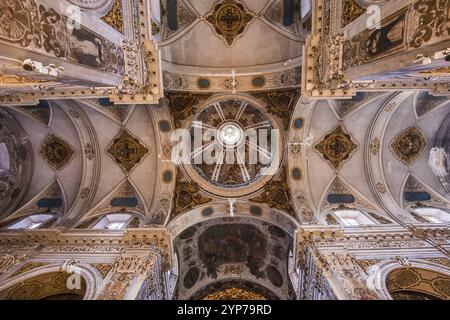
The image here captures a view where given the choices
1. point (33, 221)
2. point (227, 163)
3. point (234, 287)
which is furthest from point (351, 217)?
point (33, 221)

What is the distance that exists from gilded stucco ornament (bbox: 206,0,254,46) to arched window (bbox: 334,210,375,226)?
36.8ft

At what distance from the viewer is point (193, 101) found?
1349cm

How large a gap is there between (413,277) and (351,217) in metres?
4.20

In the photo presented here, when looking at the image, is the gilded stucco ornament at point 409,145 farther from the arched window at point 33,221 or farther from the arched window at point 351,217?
the arched window at point 33,221

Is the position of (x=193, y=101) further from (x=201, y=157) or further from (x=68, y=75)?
(x=68, y=75)

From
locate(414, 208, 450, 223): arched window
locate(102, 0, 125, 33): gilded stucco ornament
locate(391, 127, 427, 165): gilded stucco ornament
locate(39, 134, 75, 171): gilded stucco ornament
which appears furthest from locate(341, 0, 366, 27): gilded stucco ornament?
locate(39, 134, 75, 171): gilded stucco ornament

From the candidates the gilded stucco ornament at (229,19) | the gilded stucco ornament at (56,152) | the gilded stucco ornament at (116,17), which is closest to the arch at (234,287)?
the gilded stucco ornament at (56,152)

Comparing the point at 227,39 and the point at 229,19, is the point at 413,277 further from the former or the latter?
the point at 229,19

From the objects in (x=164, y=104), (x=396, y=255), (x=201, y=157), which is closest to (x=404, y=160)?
(x=396, y=255)

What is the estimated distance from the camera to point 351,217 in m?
12.3

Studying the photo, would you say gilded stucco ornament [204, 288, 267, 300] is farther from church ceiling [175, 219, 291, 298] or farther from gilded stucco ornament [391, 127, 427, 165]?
gilded stucco ornament [391, 127, 427, 165]

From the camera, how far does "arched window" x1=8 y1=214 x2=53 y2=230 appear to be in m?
11.3

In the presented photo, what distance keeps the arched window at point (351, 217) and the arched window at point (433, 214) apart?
2.77m
